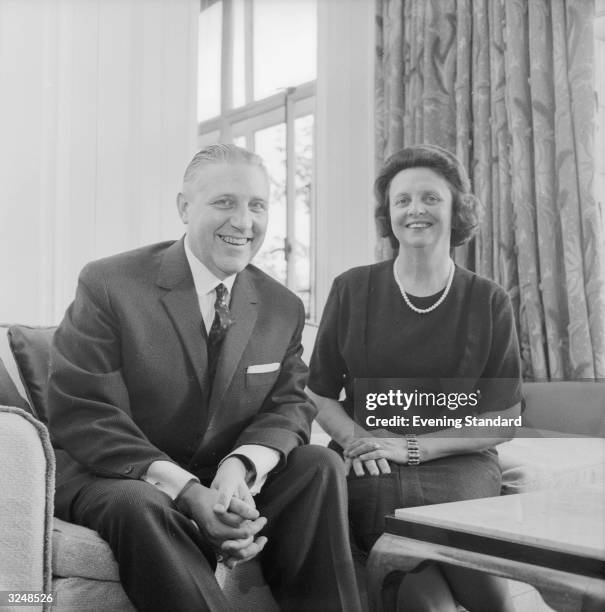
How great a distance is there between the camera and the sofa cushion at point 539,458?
4.26 ft

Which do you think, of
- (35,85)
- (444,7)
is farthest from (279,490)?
(444,7)

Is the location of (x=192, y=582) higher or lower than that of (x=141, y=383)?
lower

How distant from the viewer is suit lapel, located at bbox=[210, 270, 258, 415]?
3.83 ft

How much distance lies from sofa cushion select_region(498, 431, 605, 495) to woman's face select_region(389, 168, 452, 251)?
→ 0.38 m

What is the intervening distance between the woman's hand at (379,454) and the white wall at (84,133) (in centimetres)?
107

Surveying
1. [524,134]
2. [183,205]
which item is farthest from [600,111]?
[183,205]

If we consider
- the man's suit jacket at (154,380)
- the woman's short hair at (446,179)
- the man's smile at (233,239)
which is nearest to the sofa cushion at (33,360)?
the man's suit jacket at (154,380)

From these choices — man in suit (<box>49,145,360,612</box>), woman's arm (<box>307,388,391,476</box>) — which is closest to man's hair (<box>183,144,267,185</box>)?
man in suit (<box>49,145,360,612</box>)

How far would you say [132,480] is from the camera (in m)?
1.05

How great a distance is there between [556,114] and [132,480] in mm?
1526

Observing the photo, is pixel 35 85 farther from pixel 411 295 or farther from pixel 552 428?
pixel 552 428

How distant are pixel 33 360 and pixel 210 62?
5.56 ft

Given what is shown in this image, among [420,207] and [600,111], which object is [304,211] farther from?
[420,207]

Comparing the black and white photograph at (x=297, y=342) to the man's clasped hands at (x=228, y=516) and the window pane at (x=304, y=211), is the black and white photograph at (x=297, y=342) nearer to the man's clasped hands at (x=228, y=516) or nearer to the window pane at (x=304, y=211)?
the man's clasped hands at (x=228, y=516)
